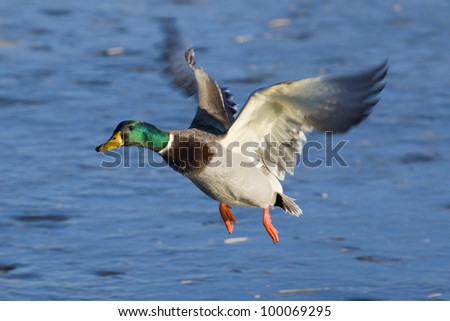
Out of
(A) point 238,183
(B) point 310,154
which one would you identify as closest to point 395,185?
(B) point 310,154

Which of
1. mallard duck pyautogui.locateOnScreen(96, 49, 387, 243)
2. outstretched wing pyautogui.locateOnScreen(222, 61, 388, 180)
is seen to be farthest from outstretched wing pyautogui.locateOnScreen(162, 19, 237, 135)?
outstretched wing pyautogui.locateOnScreen(222, 61, 388, 180)

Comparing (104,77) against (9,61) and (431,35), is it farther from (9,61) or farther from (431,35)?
(431,35)

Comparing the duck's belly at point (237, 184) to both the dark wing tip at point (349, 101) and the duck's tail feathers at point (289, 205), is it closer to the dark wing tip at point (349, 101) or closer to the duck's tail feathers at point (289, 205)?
the duck's tail feathers at point (289, 205)

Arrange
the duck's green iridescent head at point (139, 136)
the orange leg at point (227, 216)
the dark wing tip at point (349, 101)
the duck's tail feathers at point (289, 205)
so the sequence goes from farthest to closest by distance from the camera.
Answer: the orange leg at point (227, 216), the duck's tail feathers at point (289, 205), the duck's green iridescent head at point (139, 136), the dark wing tip at point (349, 101)

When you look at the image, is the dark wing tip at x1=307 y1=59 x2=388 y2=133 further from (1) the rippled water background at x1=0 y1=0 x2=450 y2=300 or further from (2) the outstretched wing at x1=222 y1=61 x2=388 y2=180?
(1) the rippled water background at x1=0 y1=0 x2=450 y2=300

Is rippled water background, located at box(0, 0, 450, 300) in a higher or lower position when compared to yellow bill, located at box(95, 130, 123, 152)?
lower

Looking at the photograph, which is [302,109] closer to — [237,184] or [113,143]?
[237,184]

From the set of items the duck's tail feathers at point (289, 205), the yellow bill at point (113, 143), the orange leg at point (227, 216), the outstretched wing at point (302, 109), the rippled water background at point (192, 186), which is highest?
the outstretched wing at point (302, 109)

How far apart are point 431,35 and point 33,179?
18.6 feet

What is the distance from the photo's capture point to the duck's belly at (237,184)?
613 cm

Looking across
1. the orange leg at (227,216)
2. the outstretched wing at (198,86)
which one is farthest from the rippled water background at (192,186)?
the orange leg at (227,216)

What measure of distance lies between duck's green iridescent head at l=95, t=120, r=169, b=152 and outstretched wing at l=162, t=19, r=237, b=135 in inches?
15.2

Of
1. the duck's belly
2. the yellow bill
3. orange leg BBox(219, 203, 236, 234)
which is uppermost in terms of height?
the yellow bill

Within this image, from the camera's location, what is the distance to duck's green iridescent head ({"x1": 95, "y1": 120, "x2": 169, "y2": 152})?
625 cm
